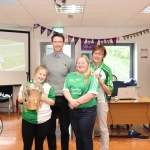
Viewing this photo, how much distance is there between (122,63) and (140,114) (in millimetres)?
2820

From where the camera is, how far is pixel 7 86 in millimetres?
5629

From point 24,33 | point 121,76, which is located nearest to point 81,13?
point 24,33

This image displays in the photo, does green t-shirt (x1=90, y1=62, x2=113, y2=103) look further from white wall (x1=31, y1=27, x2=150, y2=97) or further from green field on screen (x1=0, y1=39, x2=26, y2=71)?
green field on screen (x1=0, y1=39, x2=26, y2=71)

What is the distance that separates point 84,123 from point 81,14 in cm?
309

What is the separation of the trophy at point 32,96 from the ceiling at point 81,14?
2.20 metres

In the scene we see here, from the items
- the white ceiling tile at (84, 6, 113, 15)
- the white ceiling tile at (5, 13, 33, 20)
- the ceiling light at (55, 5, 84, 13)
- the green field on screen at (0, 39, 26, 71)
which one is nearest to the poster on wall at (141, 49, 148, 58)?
the white ceiling tile at (84, 6, 113, 15)

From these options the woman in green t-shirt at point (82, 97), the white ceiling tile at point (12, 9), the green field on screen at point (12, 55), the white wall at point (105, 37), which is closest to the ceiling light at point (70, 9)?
the white ceiling tile at point (12, 9)

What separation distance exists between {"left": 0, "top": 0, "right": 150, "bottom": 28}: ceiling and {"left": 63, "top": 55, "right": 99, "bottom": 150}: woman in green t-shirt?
6.72 ft

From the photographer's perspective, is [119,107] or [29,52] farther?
[29,52]

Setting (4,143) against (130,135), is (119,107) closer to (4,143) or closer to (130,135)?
(130,135)

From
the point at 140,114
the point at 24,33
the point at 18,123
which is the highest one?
the point at 24,33

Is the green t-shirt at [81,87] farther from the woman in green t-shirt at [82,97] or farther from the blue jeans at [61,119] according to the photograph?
the blue jeans at [61,119]

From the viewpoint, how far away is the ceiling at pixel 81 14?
378 centimetres

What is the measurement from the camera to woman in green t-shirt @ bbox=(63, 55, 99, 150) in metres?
1.99
